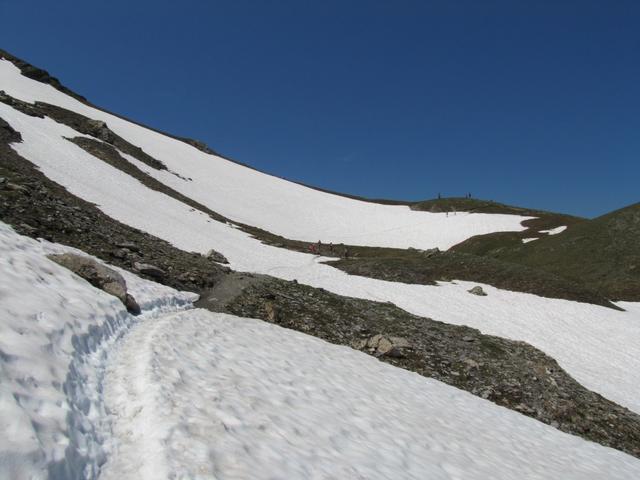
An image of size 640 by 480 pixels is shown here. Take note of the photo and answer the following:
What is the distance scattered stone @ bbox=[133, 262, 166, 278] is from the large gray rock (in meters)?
5.50

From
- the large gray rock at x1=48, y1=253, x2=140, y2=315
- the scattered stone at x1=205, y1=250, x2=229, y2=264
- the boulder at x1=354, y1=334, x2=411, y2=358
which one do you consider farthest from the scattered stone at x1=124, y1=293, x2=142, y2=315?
the scattered stone at x1=205, y1=250, x2=229, y2=264

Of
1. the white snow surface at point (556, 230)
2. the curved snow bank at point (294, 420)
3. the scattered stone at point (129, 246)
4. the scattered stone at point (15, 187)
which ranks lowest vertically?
the curved snow bank at point (294, 420)

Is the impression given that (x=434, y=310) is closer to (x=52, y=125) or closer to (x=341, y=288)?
(x=341, y=288)

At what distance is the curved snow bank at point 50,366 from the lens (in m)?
4.82

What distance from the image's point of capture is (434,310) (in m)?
31.4

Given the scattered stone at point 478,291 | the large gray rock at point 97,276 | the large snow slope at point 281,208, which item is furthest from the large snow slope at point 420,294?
the large snow slope at point 281,208

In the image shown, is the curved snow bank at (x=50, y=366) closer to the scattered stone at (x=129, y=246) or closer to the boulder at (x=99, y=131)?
the scattered stone at (x=129, y=246)

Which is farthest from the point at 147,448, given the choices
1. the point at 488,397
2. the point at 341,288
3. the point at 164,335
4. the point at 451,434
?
the point at 341,288

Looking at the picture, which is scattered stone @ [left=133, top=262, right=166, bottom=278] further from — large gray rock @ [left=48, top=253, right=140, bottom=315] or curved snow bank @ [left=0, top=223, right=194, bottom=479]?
curved snow bank @ [left=0, top=223, right=194, bottom=479]

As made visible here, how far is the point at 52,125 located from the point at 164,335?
65779 millimetres

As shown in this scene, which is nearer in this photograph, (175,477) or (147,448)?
(175,477)

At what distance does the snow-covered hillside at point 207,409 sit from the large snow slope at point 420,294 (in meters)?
13.8

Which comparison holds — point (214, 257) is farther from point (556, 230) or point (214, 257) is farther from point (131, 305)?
point (556, 230)

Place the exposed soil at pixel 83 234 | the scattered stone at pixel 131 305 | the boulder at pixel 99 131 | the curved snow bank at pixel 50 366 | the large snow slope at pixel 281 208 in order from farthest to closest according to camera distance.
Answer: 1. the large snow slope at pixel 281 208
2. the boulder at pixel 99 131
3. the exposed soil at pixel 83 234
4. the scattered stone at pixel 131 305
5. the curved snow bank at pixel 50 366
